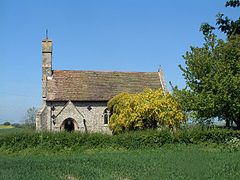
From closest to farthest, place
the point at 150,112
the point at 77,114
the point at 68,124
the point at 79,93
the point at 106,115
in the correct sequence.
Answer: the point at 150,112, the point at 77,114, the point at 68,124, the point at 79,93, the point at 106,115

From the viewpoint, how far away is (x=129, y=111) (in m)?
35.2

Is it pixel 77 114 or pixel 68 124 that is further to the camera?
pixel 68 124

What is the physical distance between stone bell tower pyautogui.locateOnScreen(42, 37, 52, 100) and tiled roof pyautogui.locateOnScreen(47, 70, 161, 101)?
631 millimetres

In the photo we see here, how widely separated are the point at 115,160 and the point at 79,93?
24.1m

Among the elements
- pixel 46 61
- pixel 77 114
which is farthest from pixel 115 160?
pixel 46 61

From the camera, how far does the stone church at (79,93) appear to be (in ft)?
140

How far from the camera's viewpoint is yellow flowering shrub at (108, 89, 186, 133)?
3453 cm

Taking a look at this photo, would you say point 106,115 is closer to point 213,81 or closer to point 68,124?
point 68,124

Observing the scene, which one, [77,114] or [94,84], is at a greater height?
[94,84]

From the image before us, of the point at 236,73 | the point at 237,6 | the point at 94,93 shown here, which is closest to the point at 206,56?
the point at 236,73

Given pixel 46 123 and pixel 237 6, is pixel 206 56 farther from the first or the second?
pixel 46 123

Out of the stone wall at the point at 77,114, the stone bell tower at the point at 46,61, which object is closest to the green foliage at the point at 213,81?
the stone wall at the point at 77,114

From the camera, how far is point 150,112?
34.7 m

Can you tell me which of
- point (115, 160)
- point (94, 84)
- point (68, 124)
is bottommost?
point (115, 160)
